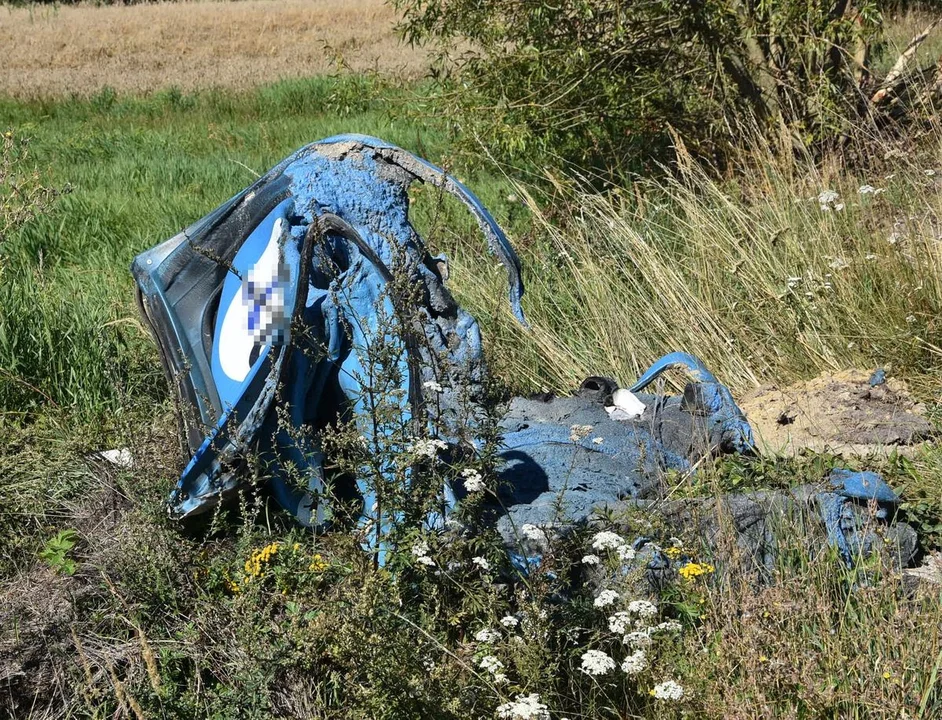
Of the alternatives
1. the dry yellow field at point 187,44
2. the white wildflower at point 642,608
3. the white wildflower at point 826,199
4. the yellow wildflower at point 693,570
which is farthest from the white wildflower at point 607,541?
the dry yellow field at point 187,44

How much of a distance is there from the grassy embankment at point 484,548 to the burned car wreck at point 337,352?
23 cm

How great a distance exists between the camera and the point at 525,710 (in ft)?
8.36

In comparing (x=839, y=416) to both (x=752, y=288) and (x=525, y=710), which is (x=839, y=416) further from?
(x=525, y=710)

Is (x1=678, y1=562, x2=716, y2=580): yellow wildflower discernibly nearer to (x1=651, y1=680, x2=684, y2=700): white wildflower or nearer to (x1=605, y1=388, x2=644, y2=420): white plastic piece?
(x1=651, y1=680, x2=684, y2=700): white wildflower

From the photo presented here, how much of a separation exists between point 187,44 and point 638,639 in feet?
89.2

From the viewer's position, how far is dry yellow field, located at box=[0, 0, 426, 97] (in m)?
21.5

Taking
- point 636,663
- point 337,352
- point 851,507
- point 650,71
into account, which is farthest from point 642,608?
point 650,71

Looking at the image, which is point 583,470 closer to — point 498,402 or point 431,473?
point 498,402

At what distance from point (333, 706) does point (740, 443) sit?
209cm

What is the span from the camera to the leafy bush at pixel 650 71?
8.61 metres

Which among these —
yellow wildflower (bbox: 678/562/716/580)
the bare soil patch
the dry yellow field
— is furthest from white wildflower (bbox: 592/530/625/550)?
the dry yellow field

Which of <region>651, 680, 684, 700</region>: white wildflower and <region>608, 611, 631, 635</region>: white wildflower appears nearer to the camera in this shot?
<region>651, 680, 684, 700</region>: white wildflower

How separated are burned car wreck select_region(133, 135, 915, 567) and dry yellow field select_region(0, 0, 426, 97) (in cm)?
1588

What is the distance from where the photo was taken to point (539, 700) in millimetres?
2961
